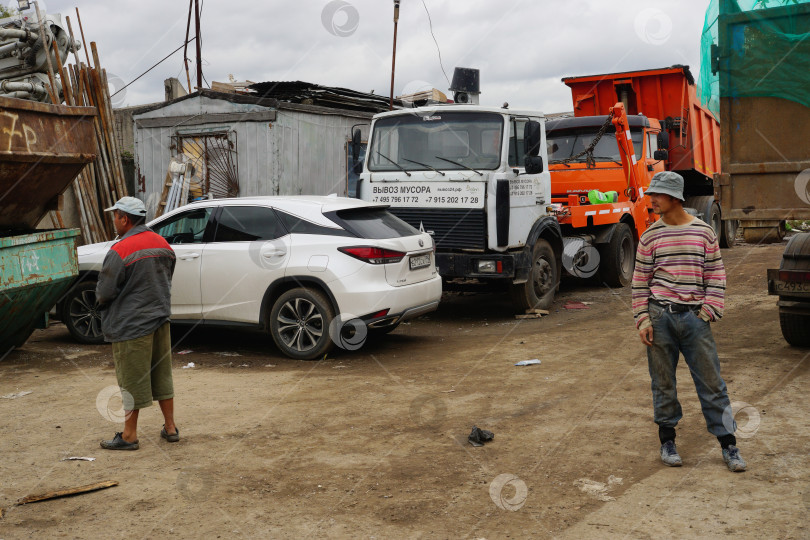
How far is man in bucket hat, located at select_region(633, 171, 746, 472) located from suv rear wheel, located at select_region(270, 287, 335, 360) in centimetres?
376

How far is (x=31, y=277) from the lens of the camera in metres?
7.72

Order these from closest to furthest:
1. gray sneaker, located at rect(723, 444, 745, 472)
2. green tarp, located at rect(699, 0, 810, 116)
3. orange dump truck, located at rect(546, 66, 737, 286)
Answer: gray sneaker, located at rect(723, 444, 745, 472) < green tarp, located at rect(699, 0, 810, 116) < orange dump truck, located at rect(546, 66, 737, 286)

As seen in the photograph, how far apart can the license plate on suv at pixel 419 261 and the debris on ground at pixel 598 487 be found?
3986 mm

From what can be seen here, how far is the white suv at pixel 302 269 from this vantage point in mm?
7773

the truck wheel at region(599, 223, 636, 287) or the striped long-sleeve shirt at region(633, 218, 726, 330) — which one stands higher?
the striped long-sleeve shirt at region(633, 218, 726, 330)

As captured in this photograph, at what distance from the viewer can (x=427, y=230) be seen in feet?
32.7

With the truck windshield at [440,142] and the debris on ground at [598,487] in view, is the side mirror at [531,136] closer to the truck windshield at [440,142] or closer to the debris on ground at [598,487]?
the truck windshield at [440,142]

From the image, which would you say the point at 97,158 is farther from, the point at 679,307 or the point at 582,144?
the point at 679,307

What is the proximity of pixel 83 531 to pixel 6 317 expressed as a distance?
14.6 feet

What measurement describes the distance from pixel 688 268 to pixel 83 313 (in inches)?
272

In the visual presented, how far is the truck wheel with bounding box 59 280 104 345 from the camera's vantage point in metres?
8.98

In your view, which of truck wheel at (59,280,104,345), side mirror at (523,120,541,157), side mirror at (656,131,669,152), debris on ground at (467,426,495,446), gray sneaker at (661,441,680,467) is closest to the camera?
gray sneaker at (661,441,680,467)

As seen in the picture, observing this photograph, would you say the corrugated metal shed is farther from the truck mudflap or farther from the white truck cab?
the truck mudflap

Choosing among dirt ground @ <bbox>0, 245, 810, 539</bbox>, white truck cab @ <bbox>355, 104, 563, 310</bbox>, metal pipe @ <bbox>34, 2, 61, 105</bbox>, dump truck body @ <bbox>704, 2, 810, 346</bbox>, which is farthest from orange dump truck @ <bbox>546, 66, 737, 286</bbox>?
metal pipe @ <bbox>34, 2, 61, 105</bbox>
